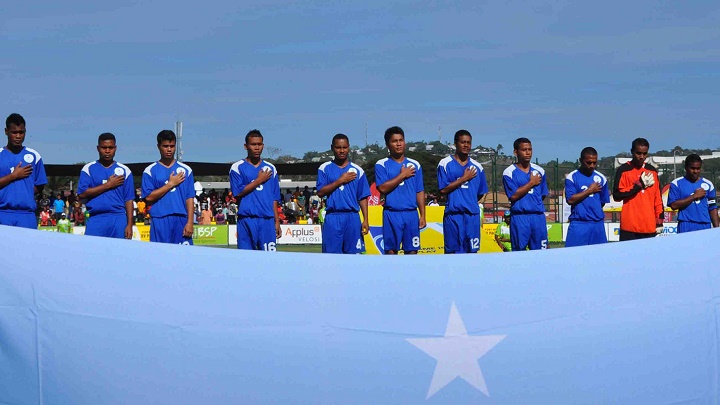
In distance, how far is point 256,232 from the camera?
12.2m

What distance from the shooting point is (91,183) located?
11398 millimetres

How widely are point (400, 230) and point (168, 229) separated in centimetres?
313

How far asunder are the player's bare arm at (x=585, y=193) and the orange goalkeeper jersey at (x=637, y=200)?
47cm

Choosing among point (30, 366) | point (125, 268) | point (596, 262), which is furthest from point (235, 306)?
point (596, 262)

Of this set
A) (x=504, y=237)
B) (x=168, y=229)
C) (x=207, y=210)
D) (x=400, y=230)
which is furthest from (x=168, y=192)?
(x=207, y=210)

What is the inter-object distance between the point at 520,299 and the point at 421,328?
0.60 m

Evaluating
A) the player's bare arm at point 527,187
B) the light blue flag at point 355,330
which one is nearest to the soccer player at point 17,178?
the light blue flag at point 355,330

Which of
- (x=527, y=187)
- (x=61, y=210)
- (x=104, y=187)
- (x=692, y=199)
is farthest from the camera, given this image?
(x=61, y=210)

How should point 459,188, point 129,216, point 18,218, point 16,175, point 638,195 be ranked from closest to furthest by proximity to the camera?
1. point 16,175
2. point 18,218
3. point 129,216
4. point 459,188
5. point 638,195

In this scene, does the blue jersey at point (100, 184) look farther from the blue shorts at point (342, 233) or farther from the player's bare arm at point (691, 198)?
the player's bare arm at point (691, 198)

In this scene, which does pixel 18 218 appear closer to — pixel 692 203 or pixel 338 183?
pixel 338 183

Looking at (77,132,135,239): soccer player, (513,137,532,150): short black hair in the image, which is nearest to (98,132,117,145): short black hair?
(77,132,135,239): soccer player

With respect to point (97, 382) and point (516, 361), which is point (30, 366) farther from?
point (516, 361)

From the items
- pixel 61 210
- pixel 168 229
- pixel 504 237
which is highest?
pixel 61 210
